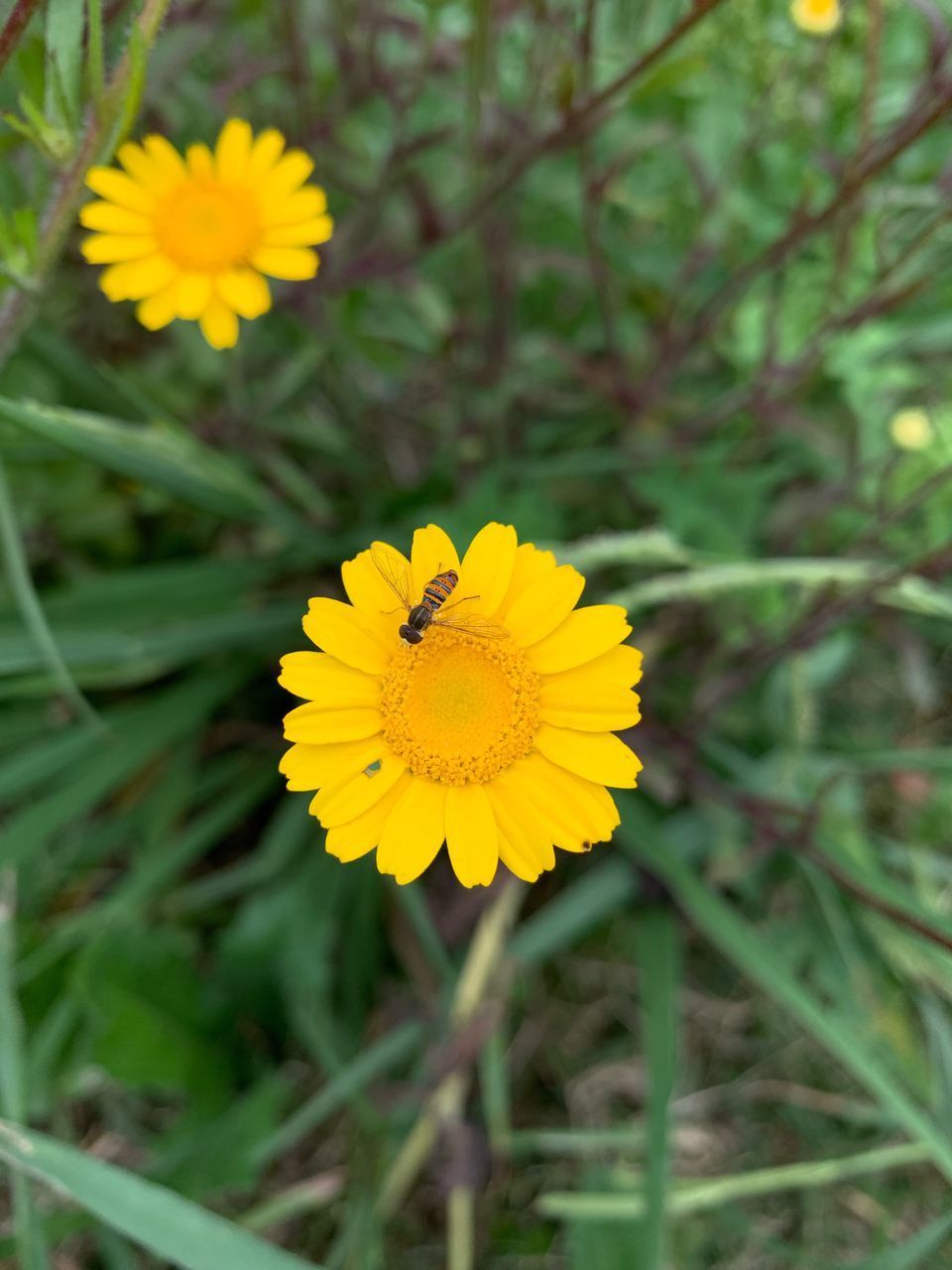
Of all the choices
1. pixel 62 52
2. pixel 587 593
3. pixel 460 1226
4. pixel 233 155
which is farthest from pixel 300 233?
pixel 460 1226

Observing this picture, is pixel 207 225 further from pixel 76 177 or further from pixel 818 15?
pixel 818 15

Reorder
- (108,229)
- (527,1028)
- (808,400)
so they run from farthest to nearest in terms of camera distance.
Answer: (808,400) < (527,1028) < (108,229)

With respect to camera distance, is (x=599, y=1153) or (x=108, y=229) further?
(x=599, y=1153)

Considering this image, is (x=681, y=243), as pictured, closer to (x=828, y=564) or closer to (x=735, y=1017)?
(x=828, y=564)

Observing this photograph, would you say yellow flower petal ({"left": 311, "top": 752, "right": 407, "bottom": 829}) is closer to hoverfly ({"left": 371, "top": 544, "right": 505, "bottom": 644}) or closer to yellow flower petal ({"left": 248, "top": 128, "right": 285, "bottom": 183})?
hoverfly ({"left": 371, "top": 544, "right": 505, "bottom": 644})

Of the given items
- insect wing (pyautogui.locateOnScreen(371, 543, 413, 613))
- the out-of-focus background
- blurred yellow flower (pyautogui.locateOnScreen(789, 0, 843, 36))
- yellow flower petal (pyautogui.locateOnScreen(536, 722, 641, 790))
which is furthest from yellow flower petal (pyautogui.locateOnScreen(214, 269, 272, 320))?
blurred yellow flower (pyautogui.locateOnScreen(789, 0, 843, 36))

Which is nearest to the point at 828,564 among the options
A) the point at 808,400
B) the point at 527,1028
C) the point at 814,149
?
the point at 814,149

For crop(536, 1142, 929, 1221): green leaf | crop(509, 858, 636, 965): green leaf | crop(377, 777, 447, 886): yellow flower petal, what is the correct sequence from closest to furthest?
crop(377, 777, 447, 886): yellow flower petal, crop(536, 1142, 929, 1221): green leaf, crop(509, 858, 636, 965): green leaf
